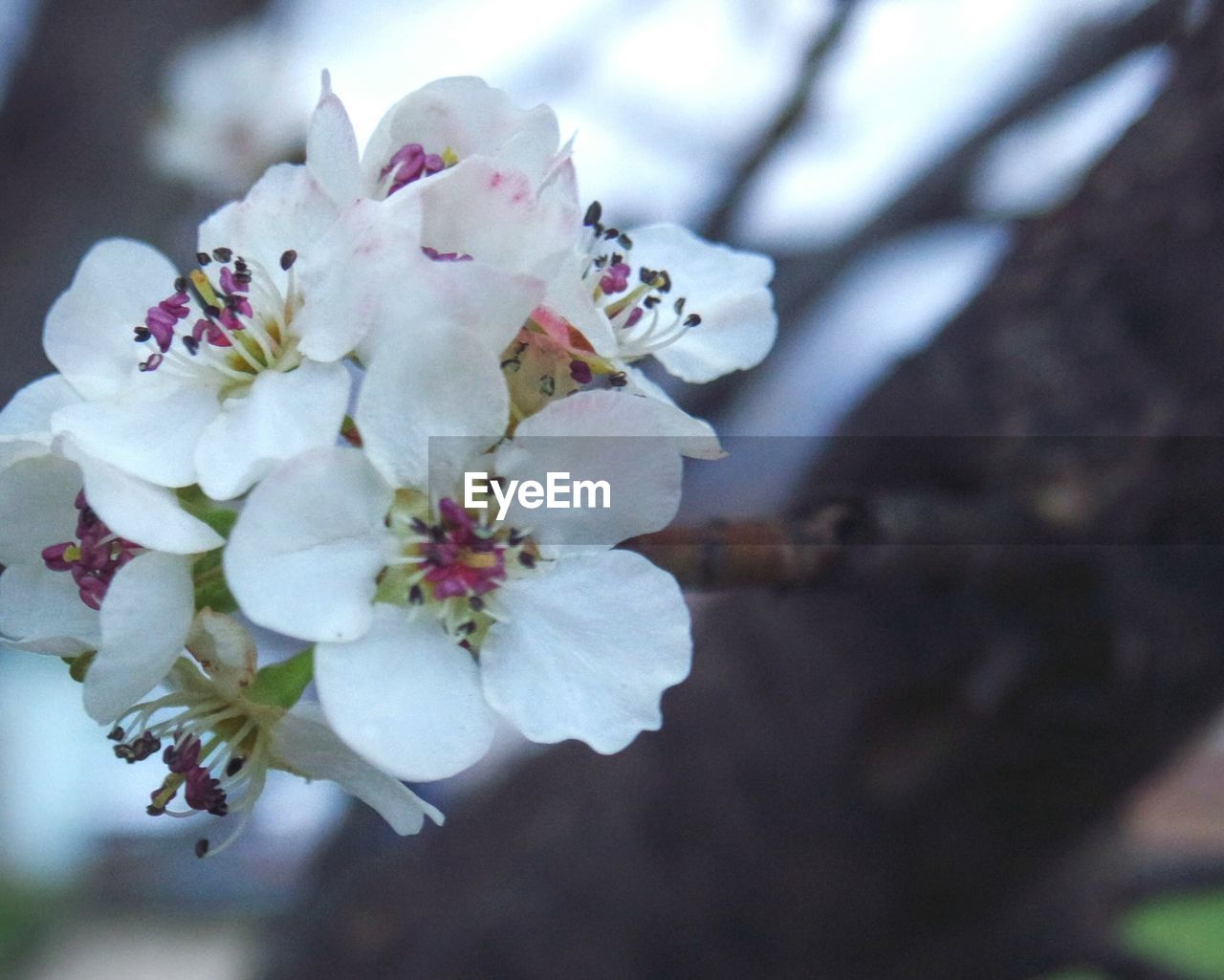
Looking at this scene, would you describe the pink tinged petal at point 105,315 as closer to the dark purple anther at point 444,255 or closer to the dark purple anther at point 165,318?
the dark purple anther at point 165,318

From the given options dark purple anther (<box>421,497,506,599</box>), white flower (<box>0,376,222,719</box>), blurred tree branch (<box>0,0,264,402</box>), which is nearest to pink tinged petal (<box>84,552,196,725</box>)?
white flower (<box>0,376,222,719</box>)

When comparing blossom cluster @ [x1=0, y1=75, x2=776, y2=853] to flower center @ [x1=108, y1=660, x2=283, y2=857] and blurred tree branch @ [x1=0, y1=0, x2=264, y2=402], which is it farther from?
blurred tree branch @ [x1=0, y1=0, x2=264, y2=402]

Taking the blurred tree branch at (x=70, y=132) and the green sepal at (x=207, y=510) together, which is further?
the blurred tree branch at (x=70, y=132)

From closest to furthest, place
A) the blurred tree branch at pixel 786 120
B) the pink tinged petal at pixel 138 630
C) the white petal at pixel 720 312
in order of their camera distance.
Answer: the pink tinged petal at pixel 138 630 < the white petal at pixel 720 312 < the blurred tree branch at pixel 786 120

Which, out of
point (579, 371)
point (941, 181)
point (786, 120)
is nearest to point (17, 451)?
point (579, 371)

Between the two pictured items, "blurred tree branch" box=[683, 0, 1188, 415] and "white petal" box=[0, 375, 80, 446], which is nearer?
"white petal" box=[0, 375, 80, 446]

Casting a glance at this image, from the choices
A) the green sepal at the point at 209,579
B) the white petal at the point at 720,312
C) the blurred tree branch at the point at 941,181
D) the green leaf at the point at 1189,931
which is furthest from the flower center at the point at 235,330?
the green leaf at the point at 1189,931

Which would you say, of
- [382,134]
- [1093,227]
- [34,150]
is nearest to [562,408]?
[382,134]

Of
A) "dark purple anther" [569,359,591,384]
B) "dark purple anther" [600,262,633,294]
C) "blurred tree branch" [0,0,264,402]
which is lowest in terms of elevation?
"blurred tree branch" [0,0,264,402]
